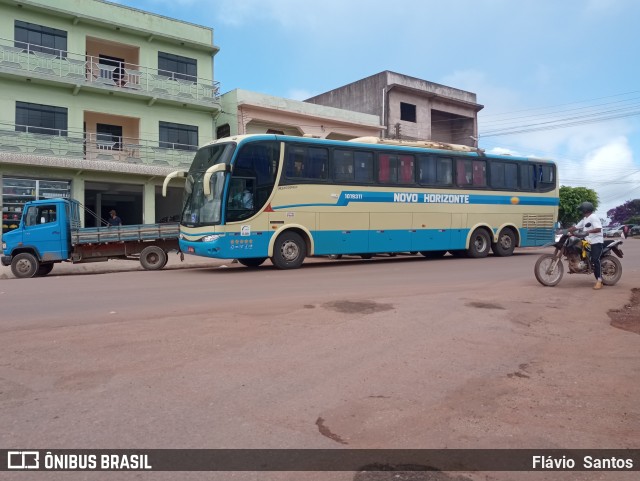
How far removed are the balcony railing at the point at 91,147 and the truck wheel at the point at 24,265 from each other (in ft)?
25.2

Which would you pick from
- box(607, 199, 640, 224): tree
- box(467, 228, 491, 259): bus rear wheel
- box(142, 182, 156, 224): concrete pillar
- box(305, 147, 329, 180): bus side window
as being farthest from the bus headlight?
box(607, 199, 640, 224): tree

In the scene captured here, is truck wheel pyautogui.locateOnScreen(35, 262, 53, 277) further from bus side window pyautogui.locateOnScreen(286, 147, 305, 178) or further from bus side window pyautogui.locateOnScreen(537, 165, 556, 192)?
bus side window pyautogui.locateOnScreen(537, 165, 556, 192)

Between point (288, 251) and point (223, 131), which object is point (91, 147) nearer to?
point (223, 131)

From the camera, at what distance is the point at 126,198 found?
27.0 meters

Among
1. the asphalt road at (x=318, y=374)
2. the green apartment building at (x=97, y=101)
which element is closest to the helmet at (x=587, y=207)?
the asphalt road at (x=318, y=374)

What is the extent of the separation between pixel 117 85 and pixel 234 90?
5.65 m

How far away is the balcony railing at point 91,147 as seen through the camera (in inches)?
800

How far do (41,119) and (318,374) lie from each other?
21.1 metres

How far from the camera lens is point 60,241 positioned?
1481cm

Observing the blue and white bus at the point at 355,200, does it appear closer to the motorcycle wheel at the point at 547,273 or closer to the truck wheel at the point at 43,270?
the truck wheel at the point at 43,270

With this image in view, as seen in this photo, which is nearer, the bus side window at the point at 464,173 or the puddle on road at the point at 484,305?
the puddle on road at the point at 484,305

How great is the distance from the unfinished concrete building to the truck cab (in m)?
20.4

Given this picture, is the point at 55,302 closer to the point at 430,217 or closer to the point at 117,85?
the point at 430,217

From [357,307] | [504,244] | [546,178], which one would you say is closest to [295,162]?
[357,307]
